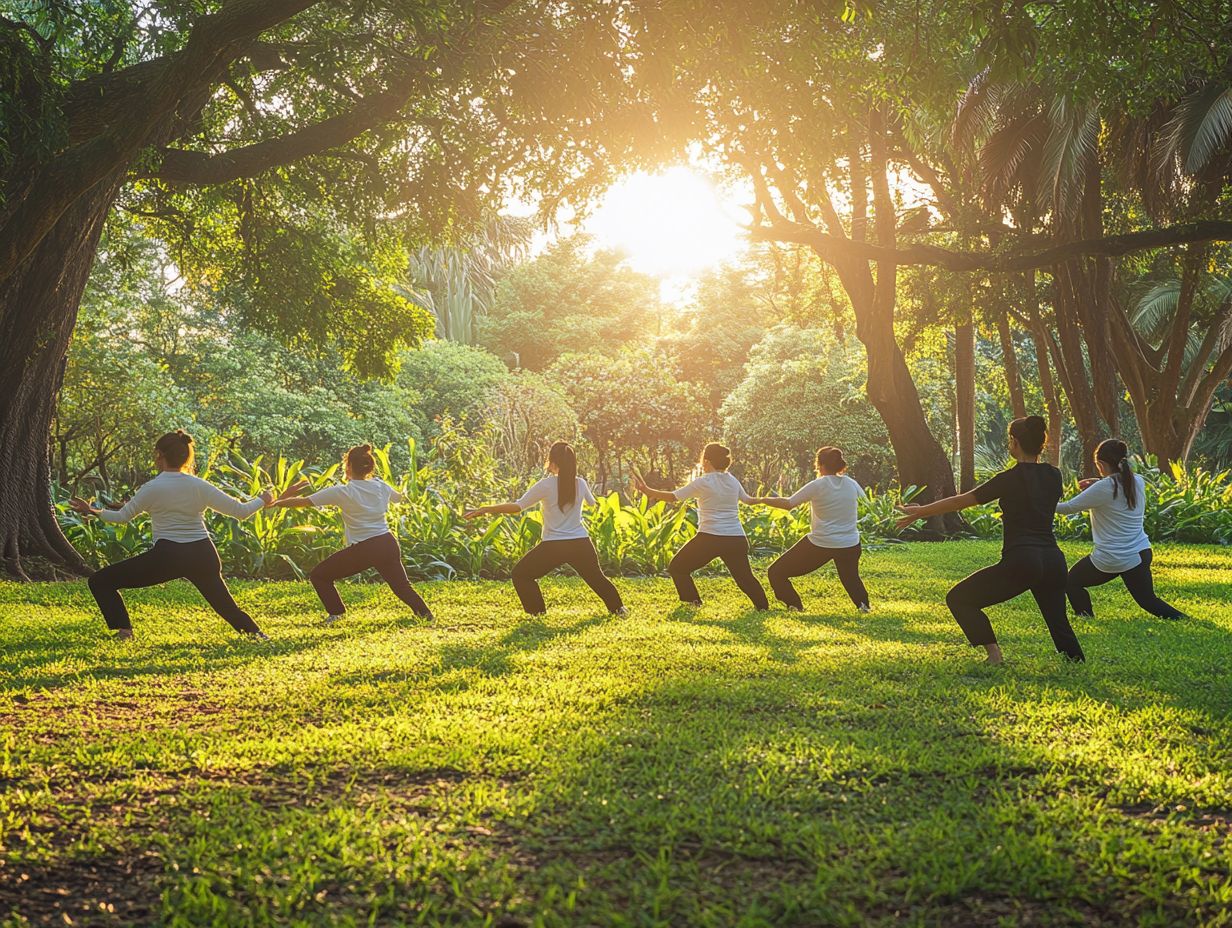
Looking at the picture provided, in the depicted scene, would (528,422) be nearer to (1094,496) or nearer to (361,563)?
(361,563)

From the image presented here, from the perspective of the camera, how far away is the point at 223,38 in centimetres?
685

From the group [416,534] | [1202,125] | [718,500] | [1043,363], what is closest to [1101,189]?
[1202,125]

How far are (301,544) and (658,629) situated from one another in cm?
620

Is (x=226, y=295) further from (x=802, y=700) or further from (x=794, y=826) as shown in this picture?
(x=794, y=826)

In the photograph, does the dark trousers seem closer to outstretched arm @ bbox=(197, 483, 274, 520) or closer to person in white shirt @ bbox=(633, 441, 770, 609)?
outstretched arm @ bbox=(197, 483, 274, 520)

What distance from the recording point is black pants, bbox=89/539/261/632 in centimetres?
744

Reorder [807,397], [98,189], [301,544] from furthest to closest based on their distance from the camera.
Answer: [807,397] → [301,544] → [98,189]

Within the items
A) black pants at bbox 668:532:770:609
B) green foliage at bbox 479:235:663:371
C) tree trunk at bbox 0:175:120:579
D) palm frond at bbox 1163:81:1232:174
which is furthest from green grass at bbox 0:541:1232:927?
green foliage at bbox 479:235:663:371

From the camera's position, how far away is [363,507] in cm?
868

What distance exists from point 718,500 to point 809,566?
102 centimetres

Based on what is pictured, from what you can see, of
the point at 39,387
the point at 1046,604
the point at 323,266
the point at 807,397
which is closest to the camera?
the point at 1046,604

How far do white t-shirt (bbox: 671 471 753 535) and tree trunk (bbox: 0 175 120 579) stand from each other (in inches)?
263

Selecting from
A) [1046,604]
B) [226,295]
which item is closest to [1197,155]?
[1046,604]

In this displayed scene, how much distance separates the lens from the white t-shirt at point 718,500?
9438mm
